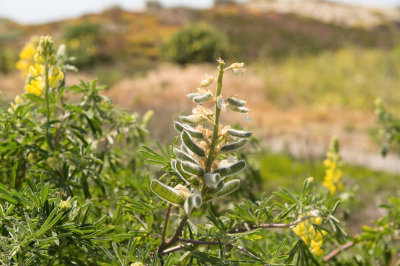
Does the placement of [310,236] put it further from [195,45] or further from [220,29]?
[220,29]

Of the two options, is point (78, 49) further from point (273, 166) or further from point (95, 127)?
point (95, 127)

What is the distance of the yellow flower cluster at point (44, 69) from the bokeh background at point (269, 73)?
217 millimetres

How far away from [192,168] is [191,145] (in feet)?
0.16

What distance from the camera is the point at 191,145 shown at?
0.80m

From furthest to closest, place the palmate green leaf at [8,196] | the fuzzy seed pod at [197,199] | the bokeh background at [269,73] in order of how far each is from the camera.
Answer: the bokeh background at [269,73], the palmate green leaf at [8,196], the fuzzy seed pod at [197,199]

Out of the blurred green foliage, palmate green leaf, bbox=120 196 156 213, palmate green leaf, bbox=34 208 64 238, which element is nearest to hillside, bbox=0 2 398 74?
the blurred green foliage

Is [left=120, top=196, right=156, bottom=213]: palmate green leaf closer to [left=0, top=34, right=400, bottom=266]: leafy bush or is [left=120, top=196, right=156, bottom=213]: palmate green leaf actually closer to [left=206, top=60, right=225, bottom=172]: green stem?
[left=0, top=34, right=400, bottom=266]: leafy bush

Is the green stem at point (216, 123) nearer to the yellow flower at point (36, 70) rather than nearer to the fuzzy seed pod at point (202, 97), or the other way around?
the fuzzy seed pod at point (202, 97)

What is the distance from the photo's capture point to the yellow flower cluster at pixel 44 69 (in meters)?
1.28

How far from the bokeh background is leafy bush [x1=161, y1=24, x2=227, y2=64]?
45 millimetres

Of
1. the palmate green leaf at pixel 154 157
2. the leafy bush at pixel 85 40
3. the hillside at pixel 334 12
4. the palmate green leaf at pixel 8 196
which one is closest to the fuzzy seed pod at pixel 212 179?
the palmate green leaf at pixel 154 157

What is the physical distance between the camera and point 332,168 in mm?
2213

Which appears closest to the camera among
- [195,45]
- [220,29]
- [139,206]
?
[139,206]

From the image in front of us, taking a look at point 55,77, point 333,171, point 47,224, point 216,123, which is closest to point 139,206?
point 47,224
